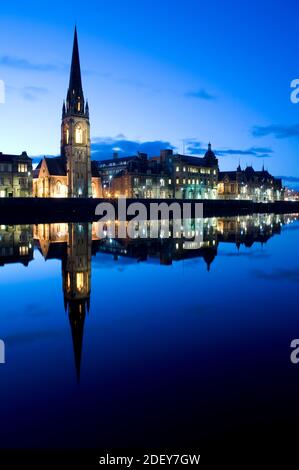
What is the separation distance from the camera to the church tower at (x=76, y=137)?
96.8m

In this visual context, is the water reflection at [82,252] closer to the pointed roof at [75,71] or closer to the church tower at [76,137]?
the church tower at [76,137]

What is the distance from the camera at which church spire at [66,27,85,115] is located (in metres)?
98.6

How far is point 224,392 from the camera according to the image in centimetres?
677

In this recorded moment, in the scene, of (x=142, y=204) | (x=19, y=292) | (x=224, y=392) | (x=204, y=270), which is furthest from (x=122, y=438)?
(x=142, y=204)

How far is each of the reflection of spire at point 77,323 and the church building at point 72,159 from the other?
85.0m

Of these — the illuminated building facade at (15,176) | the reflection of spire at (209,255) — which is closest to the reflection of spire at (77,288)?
the reflection of spire at (209,255)

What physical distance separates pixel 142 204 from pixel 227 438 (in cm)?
7362

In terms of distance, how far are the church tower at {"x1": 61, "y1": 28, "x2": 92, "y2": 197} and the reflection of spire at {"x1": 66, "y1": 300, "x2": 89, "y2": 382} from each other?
8568 centimetres

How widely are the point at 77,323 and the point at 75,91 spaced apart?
3872 inches

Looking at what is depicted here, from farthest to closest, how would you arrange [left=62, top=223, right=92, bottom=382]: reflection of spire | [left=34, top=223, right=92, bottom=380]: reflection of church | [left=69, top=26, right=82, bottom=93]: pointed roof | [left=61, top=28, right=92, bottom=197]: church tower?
[left=69, top=26, right=82, bottom=93]: pointed roof → [left=61, top=28, right=92, bottom=197]: church tower → [left=34, top=223, right=92, bottom=380]: reflection of church → [left=62, top=223, right=92, bottom=382]: reflection of spire

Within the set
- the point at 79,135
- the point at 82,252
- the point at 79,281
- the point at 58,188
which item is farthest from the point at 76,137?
the point at 79,281

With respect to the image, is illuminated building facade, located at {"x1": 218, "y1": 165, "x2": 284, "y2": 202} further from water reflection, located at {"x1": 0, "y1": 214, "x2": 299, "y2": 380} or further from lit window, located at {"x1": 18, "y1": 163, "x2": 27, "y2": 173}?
water reflection, located at {"x1": 0, "y1": 214, "x2": 299, "y2": 380}

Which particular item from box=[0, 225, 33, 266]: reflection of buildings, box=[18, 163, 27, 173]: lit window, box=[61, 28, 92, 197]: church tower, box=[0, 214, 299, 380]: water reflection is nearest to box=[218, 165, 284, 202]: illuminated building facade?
box=[61, 28, 92, 197]: church tower
